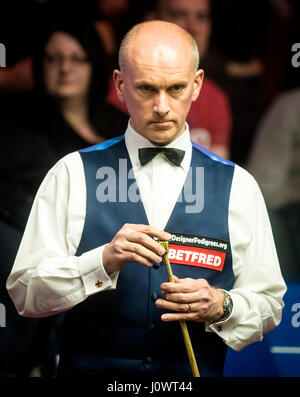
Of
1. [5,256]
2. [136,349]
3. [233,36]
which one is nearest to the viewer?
[136,349]

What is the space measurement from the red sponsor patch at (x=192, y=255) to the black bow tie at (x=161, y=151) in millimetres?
291

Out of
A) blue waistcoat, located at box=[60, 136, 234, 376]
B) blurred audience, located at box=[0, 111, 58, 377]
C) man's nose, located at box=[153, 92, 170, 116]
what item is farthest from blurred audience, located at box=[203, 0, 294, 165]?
man's nose, located at box=[153, 92, 170, 116]

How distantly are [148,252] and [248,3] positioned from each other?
2009 mm

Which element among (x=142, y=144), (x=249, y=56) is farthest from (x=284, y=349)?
(x=249, y=56)

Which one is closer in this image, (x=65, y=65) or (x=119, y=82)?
(x=119, y=82)

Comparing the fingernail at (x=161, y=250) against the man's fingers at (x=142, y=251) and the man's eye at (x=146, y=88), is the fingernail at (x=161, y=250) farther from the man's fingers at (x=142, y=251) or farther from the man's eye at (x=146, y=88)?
the man's eye at (x=146, y=88)

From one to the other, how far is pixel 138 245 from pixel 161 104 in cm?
45

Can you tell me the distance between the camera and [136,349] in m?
2.26

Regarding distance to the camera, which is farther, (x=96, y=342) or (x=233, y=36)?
(x=233, y=36)

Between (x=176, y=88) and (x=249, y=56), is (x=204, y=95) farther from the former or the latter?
(x=176, y=88)

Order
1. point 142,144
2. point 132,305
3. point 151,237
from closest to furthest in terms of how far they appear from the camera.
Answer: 1. point 151,237
2. point 132,305
3. point 142,144

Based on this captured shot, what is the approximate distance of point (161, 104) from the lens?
2.18 meters

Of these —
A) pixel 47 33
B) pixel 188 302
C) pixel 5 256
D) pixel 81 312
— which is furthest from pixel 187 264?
pixel 47 33
